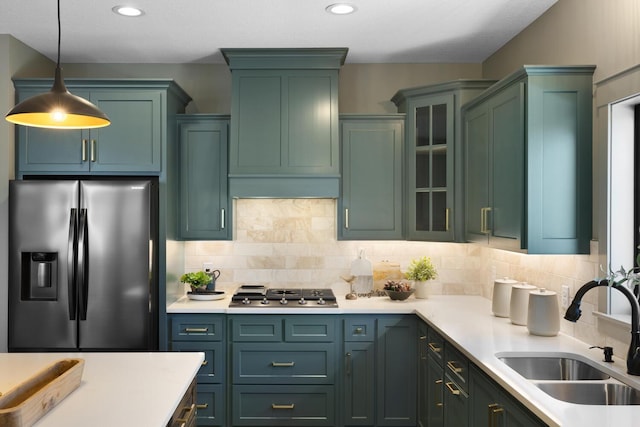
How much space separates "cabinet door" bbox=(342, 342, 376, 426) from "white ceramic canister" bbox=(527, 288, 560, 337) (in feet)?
3.90

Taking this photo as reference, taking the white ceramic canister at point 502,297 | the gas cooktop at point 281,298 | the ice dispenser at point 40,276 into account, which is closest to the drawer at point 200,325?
the gas cooktop at point 281,298

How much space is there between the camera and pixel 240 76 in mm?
3816

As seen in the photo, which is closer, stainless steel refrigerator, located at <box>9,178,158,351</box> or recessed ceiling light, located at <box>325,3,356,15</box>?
recessed ceiling light, located at <box>325,3,356,15</box>

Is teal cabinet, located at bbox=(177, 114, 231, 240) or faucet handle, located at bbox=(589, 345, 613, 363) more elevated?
teal cabinet, located at bbox=(177, 114, 231, 240)

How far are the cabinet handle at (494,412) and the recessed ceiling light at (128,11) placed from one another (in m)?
2.74

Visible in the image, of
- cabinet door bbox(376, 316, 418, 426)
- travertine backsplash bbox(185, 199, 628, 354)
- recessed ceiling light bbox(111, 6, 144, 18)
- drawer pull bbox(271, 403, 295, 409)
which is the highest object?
recessed ceiling light bbox(111, 6, 144, 18)

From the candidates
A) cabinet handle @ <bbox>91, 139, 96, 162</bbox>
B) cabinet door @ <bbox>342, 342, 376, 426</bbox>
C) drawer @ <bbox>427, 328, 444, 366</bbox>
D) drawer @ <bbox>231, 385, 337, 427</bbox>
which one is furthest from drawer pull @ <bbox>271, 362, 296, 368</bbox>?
cabinet handle @ <bbox>91, 139, 96, 162</bbox>

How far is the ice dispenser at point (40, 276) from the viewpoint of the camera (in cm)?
338

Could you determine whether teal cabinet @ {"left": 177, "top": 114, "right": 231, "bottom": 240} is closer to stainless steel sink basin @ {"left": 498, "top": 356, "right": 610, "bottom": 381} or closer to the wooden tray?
the wooden tray

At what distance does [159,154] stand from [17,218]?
94 centimetres

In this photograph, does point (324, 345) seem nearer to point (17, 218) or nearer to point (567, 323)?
point (567, 323)

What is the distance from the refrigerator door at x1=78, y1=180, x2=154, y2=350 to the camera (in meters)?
3.37

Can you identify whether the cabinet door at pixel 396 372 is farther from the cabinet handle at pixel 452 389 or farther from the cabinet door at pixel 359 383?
the cabinet handle at pixel 452 389

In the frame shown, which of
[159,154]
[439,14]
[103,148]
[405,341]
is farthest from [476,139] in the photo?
[103,148]
